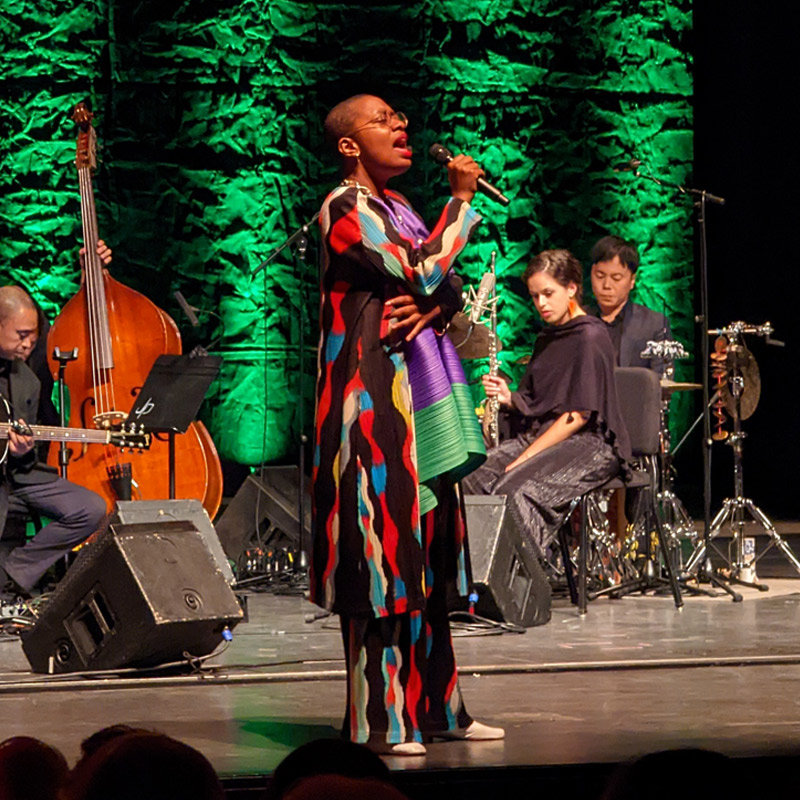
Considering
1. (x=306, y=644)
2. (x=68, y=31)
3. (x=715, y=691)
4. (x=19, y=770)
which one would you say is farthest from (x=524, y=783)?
(x=68, y=31)

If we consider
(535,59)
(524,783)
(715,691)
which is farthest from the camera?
(535,59)

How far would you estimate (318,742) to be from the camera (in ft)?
5.71

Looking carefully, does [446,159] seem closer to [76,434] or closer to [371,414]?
[371,414]

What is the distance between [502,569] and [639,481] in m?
1.05

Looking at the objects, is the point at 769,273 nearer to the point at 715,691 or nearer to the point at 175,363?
the point at 175,363

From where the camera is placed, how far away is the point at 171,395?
5930mm

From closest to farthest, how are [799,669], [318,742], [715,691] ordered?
[318,742]
[715,691]
[799,669]

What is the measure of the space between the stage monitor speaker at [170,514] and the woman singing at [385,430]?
1.52 meters

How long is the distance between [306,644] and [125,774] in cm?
383

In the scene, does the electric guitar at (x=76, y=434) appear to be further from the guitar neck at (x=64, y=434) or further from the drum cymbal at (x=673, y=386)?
the drum cymbal at (x=673, y=386)

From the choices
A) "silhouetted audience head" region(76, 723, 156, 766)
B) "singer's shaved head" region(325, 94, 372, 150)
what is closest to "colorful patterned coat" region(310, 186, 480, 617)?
"singer's shaved head" region(325, 94, 372, 150)

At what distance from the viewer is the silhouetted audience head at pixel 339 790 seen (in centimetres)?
135

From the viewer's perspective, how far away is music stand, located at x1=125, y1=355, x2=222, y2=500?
231 inches

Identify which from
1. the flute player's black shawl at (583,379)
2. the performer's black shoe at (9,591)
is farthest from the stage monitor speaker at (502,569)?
the performer's black shoe at (9,591)
